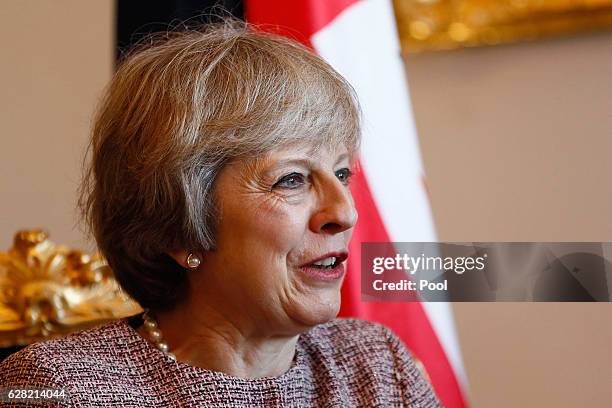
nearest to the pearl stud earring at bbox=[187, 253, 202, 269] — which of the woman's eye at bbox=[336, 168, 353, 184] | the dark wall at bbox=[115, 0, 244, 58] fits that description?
the woman's eye at bbox=[336, 168, 353, 184]

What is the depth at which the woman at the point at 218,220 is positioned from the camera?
4.34 ft

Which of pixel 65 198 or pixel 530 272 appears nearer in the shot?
pixel 530 272

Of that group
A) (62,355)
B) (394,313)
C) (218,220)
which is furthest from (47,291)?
(394,313)

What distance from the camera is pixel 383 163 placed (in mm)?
1712

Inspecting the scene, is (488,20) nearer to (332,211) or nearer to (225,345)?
(332,211)

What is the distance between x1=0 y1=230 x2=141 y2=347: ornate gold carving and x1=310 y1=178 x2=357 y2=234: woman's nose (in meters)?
0.59

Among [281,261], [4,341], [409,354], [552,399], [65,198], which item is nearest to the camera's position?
[281,261]

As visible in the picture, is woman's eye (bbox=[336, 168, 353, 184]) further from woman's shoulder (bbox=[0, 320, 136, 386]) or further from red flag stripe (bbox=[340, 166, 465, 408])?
woman's shoulder (bbox=[0, 320, 136, 386])

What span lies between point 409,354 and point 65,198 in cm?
103

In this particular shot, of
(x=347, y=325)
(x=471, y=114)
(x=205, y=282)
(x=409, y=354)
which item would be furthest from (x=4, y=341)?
(x=471, y=114)

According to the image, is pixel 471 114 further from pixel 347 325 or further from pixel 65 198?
pixel 65 198

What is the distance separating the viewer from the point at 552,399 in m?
1.42

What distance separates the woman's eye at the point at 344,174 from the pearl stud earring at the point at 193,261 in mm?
260

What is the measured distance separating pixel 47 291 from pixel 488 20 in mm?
1002
